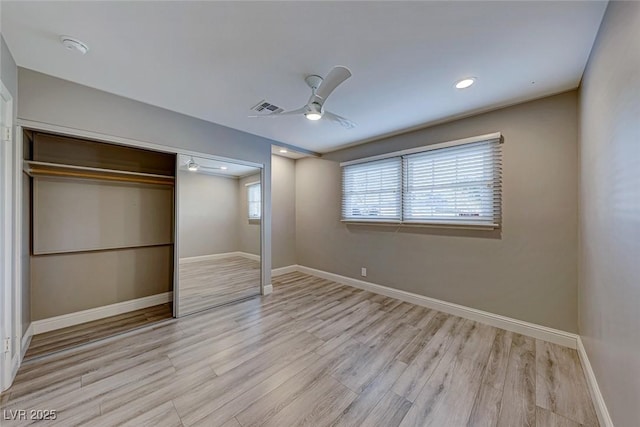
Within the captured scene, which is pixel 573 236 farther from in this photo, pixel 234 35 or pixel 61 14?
pixel 61 14

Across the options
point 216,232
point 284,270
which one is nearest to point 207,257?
point 216,232

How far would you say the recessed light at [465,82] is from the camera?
220cm

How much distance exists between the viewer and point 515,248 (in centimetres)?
265

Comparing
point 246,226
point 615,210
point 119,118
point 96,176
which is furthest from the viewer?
point 246,226

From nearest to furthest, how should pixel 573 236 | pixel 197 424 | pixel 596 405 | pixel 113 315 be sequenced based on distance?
pixel 197 424 → pixel 596 405 → pixel 573 236 → pixel 113 315

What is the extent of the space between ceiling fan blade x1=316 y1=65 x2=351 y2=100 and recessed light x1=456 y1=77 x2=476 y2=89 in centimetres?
125

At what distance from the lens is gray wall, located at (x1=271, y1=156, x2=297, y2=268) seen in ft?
16.1

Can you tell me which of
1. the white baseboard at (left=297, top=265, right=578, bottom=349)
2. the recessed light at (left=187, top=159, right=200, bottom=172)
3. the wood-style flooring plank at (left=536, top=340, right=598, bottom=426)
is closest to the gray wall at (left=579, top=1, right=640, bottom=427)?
the wood-style flooring plank at (left=536, top=340, right=598, bottom=426)

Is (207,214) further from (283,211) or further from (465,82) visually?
(465,82)

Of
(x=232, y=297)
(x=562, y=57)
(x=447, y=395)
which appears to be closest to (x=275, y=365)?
(x=447, y=395)

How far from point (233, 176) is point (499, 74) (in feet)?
11.2

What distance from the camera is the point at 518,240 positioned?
2.63m

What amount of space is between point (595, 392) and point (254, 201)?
13.2 feet

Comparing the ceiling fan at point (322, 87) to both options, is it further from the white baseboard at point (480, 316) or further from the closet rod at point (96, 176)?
the white baseboard at point (480, 316)
